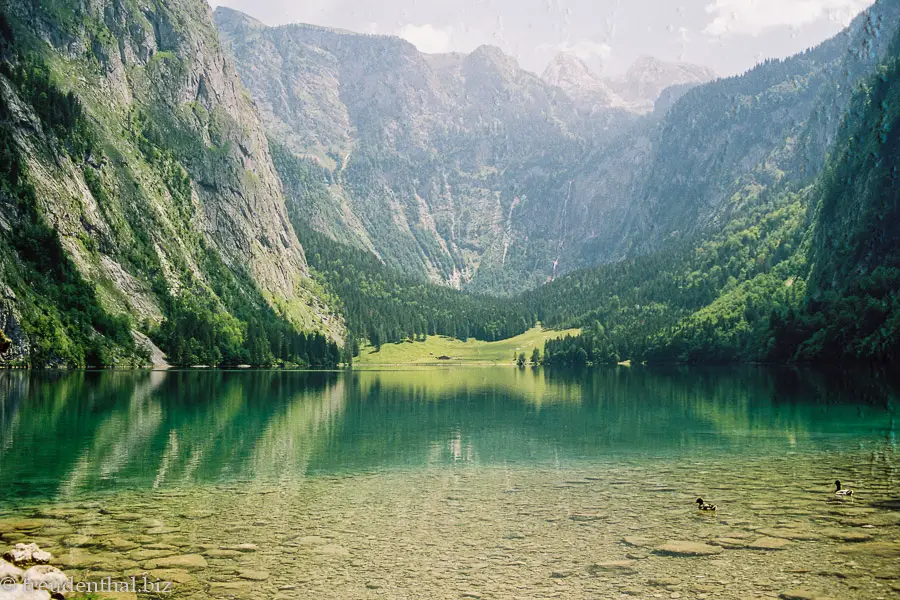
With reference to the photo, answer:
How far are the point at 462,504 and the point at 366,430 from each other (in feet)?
103

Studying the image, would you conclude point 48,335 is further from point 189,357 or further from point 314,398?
point 314,398

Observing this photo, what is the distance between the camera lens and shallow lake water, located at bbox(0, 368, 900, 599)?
73.4ft

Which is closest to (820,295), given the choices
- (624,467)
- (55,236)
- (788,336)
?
(788,336)

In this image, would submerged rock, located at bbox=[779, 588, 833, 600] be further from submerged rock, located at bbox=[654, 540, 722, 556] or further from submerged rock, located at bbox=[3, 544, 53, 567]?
submerged rock, located at bbox=[3, 544, 53, 567]

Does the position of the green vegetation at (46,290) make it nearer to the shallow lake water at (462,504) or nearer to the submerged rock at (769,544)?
the shallow lake water at (462,504)

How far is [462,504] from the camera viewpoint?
33.1 metres

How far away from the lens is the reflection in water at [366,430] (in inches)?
1700

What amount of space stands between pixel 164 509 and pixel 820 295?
18365 cm

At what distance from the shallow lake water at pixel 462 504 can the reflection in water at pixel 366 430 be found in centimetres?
37

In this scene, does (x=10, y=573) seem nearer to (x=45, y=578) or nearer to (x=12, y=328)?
(x=45, y=578)

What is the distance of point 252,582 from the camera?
21.9 meters

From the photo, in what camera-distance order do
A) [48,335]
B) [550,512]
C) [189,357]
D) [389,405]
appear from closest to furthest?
1. [550,512]
2. [389,405]
3. [48,335]
4. [189,357]

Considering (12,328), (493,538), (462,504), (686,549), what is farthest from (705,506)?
(12,328)

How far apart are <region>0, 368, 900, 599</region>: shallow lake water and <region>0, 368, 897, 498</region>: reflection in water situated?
373mm
